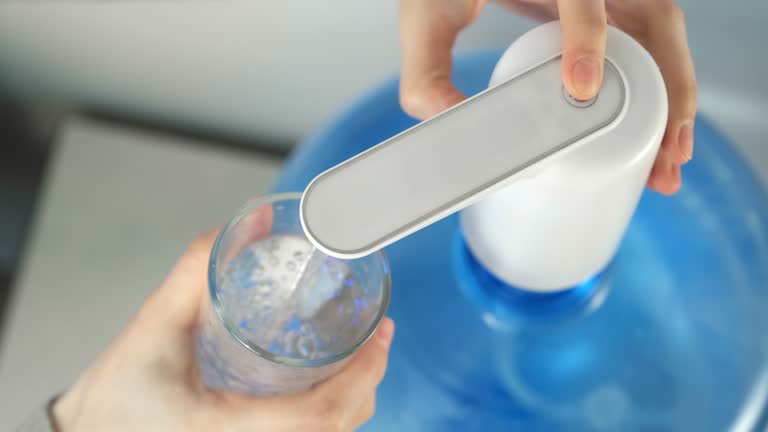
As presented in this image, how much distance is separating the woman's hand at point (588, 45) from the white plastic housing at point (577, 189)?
0.9 inches

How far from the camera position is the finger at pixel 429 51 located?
0.51 metres

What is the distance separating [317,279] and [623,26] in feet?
0.87

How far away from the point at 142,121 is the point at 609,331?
78cm

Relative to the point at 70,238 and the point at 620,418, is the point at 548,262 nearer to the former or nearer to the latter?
the point at 620,418

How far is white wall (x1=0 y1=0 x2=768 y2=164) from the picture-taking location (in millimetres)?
818

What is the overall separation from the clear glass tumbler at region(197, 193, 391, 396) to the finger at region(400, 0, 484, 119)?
114 mm

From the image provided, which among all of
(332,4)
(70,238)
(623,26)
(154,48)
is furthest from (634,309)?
(70,238)

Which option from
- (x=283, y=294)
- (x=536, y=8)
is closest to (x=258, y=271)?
(x=283, y=294)

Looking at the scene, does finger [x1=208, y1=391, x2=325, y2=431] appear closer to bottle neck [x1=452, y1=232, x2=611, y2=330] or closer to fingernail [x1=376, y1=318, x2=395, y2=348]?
fingernail [x1=376, y1=318, x2=395, y2=348]

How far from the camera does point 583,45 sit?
1.27ft

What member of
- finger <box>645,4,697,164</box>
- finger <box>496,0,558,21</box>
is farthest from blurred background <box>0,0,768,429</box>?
finger <box>645,4,697,164</box>

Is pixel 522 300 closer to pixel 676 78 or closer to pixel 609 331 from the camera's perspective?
pixel 609 331

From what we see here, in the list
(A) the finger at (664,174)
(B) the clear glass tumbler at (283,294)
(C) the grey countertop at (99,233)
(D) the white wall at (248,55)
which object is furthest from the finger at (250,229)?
(C) the grey countertop at (99,233)

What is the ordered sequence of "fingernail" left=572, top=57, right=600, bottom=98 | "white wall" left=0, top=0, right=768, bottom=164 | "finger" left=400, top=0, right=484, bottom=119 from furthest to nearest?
"white wall" left=0, top=0, right=768, bottom=164
"finger" left=400, top=0, right=484, bottom=119
"fingernail" left=572, top=57, right=600, bottom=98
